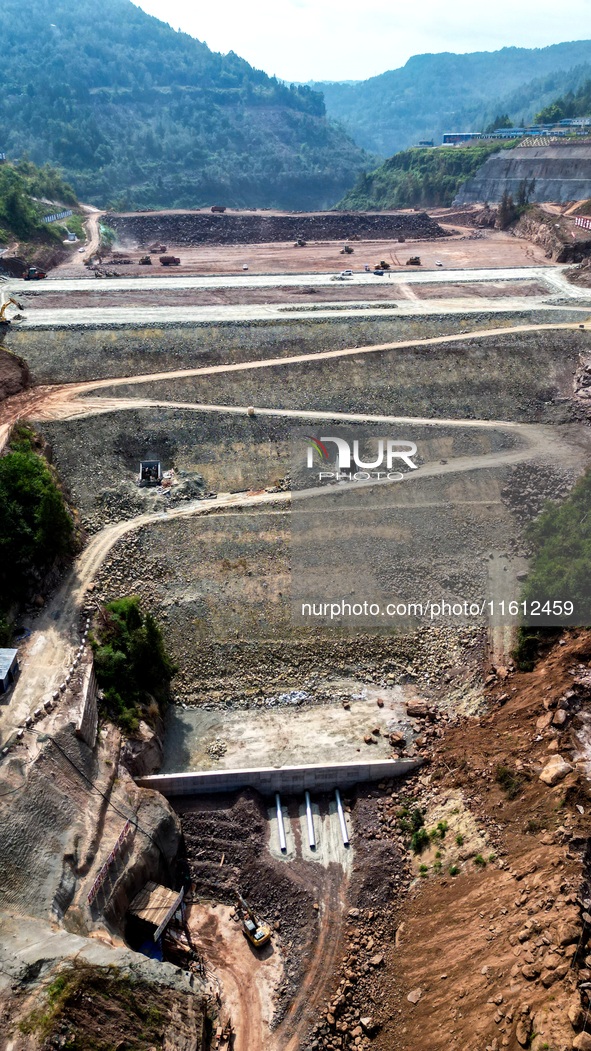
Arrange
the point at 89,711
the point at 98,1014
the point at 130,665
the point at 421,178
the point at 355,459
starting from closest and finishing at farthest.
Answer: the point at 98,1014 → the point at 89,711 → the point at 130,665 → the point at 355,459 → the point at 421,178

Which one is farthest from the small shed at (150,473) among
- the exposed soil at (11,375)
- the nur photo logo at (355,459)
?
the exposed soil at (11,375)

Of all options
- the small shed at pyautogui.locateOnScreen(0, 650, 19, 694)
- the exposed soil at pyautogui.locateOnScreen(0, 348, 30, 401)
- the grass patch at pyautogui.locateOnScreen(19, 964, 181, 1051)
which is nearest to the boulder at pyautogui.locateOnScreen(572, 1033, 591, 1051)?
the grass patch at pyautogui.locateOnScreen(19, 964, 181, 1051)

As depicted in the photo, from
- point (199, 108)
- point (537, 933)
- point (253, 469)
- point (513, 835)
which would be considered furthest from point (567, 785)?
point (199, 108)

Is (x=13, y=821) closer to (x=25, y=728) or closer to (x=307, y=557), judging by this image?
(x=25, y=728)

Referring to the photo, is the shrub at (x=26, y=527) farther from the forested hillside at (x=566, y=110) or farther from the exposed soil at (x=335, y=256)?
the forested hillside at (x=566, y=110)

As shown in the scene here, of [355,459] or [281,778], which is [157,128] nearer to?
[355,459]

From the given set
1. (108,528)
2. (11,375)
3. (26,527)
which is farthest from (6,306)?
(26,527)

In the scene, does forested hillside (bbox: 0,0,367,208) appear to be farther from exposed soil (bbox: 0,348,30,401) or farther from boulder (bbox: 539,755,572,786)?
boulder (bbox: 539,755,572,786)
